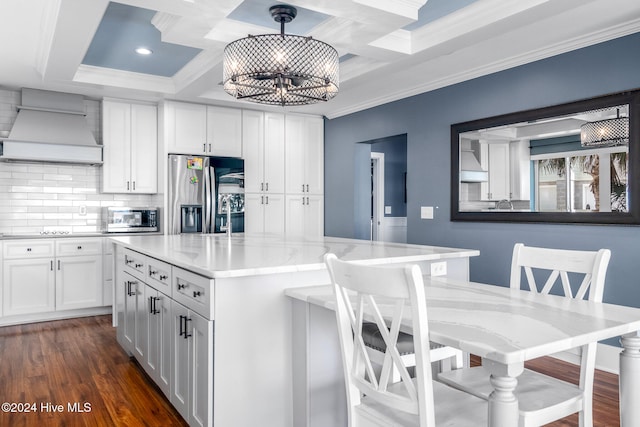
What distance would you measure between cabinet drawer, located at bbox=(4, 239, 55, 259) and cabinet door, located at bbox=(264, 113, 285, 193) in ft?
7.96

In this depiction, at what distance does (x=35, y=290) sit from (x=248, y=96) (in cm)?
311

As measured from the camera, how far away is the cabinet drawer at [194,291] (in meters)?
1.91

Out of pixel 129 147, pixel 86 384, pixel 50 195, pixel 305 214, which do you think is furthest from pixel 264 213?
pixel 86 384

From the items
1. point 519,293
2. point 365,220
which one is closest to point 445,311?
point 519,293

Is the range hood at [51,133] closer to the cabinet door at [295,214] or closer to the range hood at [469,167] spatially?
the cabinet door at [295,214]

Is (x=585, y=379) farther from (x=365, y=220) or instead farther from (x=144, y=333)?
(x=365, y=220)

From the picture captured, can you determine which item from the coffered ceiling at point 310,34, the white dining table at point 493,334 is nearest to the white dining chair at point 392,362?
the white dining table at point 493,334

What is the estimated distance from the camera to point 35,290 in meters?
4.50

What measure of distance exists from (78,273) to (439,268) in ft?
12.4

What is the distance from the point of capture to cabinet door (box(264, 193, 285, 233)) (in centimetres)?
580

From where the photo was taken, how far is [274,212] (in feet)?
19.2

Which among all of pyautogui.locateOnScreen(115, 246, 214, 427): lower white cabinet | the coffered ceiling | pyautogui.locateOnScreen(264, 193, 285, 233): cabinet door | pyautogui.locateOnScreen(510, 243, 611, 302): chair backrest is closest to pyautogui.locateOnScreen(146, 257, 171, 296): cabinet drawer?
pyautogui.locateOnScreen(115, 246, 214, 427): lower white cabinet

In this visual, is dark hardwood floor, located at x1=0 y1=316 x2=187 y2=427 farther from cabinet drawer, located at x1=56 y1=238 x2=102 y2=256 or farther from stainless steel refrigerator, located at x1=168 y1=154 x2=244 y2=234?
stainless steel refrigerator, located at x1=168 y1=154 x2=244 y2=234

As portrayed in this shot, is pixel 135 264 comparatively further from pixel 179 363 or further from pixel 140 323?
pixel 179 363
